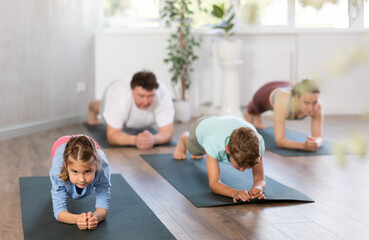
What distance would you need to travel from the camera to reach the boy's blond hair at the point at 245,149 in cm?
214

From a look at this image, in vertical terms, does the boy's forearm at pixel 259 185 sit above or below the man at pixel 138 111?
below

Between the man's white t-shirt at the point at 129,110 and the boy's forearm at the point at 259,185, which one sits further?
the man's white t-shirt at the point at 129,110

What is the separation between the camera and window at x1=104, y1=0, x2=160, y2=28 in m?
5.76

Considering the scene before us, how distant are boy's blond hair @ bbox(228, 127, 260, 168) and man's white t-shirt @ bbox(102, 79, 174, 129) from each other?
5.75 feet

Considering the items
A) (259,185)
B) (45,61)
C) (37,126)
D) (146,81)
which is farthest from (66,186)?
(45,61)

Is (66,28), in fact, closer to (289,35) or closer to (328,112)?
(289,35)

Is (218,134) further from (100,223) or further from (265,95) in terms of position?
(265,95)

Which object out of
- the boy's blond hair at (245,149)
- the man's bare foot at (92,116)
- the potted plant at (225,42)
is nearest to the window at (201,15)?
the potted plant at (225,42)

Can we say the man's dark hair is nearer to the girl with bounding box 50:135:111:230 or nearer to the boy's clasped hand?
the girl with bounding box 50:135:111:230

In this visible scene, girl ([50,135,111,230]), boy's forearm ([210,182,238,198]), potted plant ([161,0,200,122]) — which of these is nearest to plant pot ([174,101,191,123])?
potted plant ([161,0,200,122])

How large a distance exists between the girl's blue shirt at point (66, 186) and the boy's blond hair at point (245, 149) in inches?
20.9

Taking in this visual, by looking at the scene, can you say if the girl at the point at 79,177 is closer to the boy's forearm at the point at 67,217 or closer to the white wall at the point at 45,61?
the boy's forearm at the point at 67,217

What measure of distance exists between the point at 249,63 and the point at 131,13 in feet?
4.71

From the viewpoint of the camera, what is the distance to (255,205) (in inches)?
93.7
